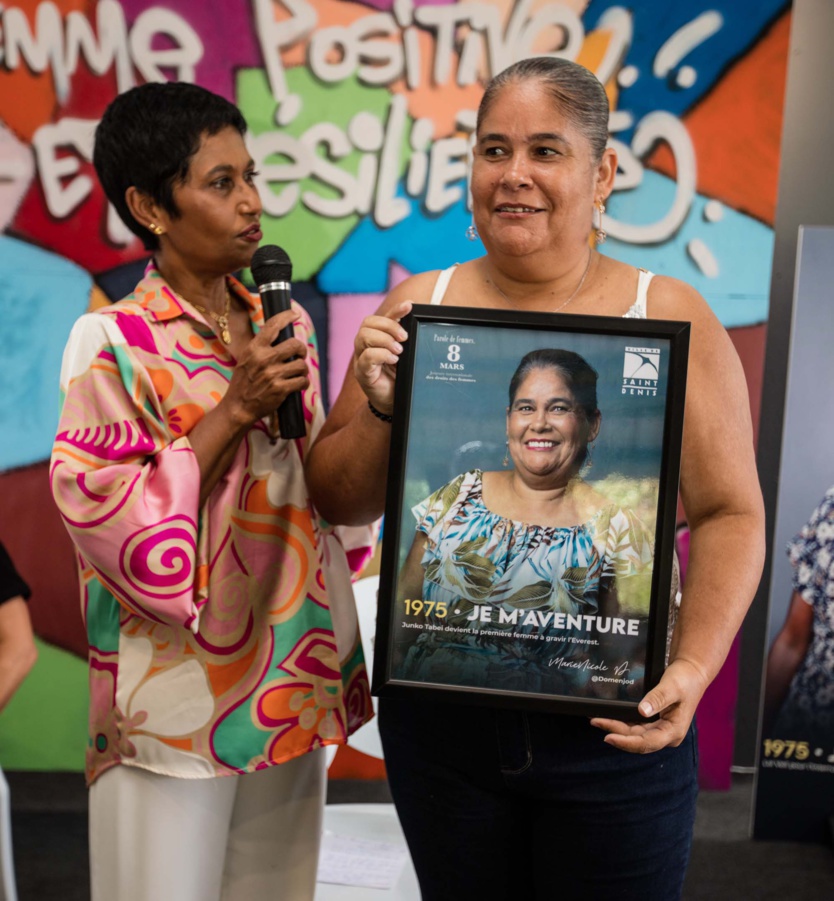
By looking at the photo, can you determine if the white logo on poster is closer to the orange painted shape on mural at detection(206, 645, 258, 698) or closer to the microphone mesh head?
the microphone mesh head

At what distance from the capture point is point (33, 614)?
3701mm

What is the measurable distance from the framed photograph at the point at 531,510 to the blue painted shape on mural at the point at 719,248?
7.33ft

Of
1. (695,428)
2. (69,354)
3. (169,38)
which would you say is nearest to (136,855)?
(69,354)

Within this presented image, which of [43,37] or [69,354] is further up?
[43,37]

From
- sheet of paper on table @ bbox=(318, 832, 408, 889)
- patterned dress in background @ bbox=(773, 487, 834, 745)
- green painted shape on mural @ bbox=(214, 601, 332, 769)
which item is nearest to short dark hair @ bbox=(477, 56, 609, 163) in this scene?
green painted shape on mural @ bbox=(214, 601, 332, 769)

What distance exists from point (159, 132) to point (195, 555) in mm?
799

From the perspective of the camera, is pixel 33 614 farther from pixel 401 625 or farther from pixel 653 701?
pixel 653 701

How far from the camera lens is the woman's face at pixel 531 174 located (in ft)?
4.69

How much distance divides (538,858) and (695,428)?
69 centimetres

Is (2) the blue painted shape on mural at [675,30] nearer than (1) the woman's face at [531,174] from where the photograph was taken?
No

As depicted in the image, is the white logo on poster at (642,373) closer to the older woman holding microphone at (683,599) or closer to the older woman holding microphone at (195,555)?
the older woman holding microphone at (683,599)

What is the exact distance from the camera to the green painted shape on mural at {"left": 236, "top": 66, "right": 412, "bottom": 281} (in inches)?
136

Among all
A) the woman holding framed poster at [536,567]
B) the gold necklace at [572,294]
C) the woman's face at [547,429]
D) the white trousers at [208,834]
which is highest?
the gold necklace at [572,294]

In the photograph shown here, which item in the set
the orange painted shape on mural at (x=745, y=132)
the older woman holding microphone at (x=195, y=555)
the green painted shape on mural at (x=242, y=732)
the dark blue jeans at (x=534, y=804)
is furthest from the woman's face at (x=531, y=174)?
the orange painted shape on mural at (x=745, y=132)
